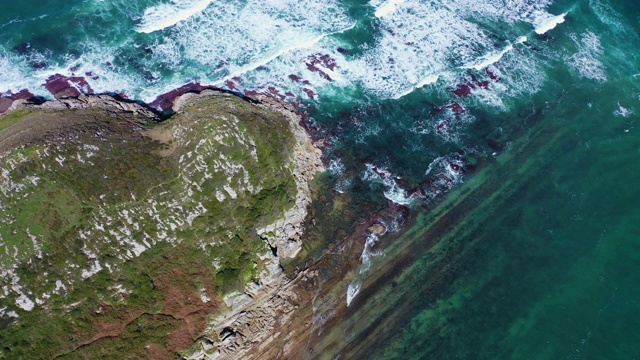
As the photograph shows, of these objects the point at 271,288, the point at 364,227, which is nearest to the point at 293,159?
the point at 364,227

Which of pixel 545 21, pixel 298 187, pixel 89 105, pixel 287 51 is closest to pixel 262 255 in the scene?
pixel 298 187

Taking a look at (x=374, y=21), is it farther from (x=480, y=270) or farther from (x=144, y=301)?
(x=144, y=301)

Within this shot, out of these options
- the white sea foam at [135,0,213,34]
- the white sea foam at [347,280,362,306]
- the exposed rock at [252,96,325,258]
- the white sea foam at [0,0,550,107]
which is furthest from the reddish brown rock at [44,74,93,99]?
the white sea foam at [347,280,362,306]

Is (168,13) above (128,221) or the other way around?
above

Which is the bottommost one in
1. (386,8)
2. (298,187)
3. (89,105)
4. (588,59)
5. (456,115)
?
(89,105)

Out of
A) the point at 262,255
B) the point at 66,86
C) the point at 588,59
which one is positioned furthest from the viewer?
the point at 588,59

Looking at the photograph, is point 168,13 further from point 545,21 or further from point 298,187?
point 545,21
